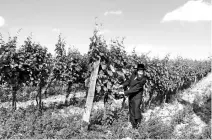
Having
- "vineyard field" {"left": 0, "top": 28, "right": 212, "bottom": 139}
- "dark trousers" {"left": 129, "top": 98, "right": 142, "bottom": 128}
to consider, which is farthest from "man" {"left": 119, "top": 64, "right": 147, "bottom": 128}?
"vineyard field" {"left": 0, "top": 28, "right": 212, "bottom": 139}

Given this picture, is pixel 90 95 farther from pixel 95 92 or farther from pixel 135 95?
pixel 135 95

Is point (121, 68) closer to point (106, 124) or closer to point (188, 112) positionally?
point (106, 124)

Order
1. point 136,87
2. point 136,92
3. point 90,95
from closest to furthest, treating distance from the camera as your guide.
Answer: point 90,95, point 136,87, point 136,92

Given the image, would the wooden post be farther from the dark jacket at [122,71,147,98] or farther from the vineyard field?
the dark jacket at [122,71,147,98]

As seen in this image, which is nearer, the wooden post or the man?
the wooden post

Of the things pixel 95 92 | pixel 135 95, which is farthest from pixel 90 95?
pixel 135 95

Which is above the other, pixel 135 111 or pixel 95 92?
pixel 95 92

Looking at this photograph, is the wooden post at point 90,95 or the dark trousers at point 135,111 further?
the dark trousers at point 135,111

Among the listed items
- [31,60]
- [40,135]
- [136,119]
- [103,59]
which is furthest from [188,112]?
[31,60]

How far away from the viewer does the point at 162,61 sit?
1140 cm

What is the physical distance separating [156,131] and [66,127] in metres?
2.50

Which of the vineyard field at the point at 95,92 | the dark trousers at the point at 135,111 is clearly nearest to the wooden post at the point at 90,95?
the vineyard field at the point at 95,92

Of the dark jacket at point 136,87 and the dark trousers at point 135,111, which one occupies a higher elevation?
the dark jacket at point 136,87

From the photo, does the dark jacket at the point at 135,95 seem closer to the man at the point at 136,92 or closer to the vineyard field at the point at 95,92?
the man at the point at 136,92
